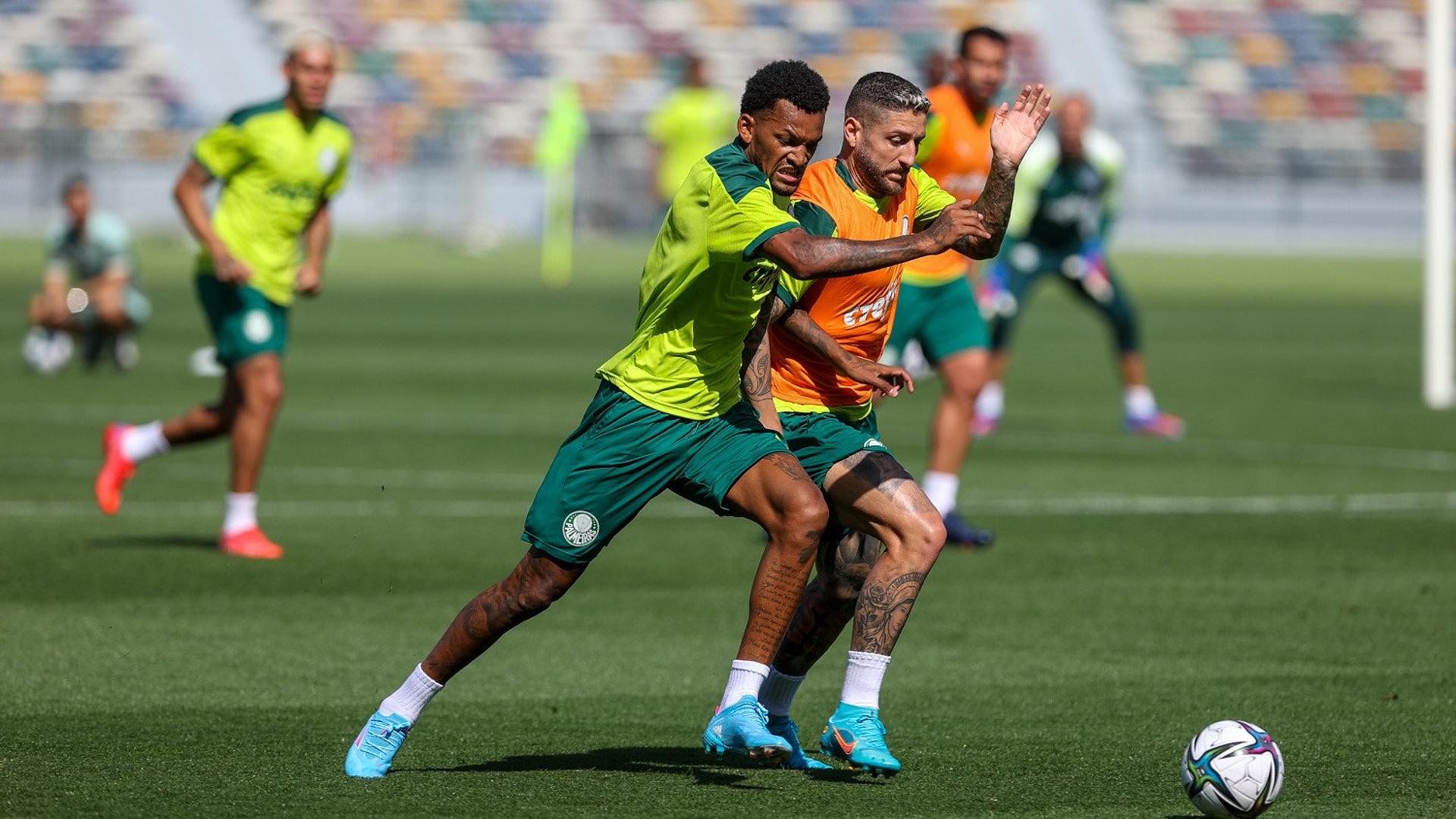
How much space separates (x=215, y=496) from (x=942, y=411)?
182 inches

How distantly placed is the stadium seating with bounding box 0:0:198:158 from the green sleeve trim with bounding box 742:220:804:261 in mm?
48977

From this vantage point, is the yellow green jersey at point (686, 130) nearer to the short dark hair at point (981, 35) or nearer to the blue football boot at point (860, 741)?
the short dark hair at point (981, 35)

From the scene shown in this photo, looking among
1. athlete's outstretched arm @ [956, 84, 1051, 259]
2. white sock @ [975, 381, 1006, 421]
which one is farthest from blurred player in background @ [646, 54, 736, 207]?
athlete's outstretched arm @ [956, 84, 1051, 259]

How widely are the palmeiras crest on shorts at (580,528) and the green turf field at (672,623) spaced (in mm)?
672

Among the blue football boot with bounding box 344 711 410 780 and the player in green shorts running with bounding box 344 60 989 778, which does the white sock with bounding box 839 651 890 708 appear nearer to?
the player in green shorts running with bounding box 344 60 989 778

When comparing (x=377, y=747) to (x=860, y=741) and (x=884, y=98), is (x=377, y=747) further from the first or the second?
(x=884, y=98)

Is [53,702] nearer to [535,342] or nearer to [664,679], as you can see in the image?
[664,679]

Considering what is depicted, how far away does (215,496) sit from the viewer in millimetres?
13438

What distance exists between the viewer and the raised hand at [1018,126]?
6.31 metres

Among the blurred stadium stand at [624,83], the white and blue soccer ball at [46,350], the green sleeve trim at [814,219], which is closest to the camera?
the green sleeve trim at [814,219]

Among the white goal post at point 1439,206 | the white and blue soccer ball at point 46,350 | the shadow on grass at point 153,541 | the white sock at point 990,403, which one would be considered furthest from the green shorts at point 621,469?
the white and blue soccer ball at point 46,350

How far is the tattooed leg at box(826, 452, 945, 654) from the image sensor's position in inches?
258

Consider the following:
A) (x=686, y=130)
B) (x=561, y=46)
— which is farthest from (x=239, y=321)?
(x=561, y=46)

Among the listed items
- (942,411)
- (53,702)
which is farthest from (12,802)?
(942,411)
